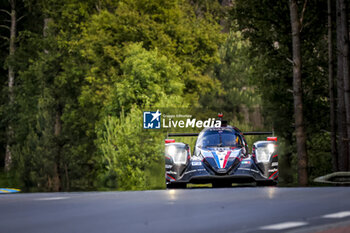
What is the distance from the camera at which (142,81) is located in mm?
54875

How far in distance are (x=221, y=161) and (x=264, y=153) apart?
55.1 inches

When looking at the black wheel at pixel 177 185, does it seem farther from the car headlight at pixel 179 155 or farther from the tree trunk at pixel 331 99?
the tree trunk at pixel 331 99

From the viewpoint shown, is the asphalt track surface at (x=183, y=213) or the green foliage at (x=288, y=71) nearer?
the asphalt track surface at (x=183, y=213)

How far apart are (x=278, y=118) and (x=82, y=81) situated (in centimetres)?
2736

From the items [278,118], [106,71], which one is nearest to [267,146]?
[278,118]

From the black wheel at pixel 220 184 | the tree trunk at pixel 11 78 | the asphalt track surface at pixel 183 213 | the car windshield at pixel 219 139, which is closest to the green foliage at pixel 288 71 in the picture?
the car windshield at pixel 219 139

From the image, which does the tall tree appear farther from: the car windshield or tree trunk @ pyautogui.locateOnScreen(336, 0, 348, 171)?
the car windshield

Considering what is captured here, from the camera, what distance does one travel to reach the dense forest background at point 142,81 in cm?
4381

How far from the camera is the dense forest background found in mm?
43812

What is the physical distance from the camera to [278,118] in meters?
44.9

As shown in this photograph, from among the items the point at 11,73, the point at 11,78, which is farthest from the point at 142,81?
the point at 11,78

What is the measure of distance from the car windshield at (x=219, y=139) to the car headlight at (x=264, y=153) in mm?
546

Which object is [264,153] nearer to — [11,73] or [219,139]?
[219,139]

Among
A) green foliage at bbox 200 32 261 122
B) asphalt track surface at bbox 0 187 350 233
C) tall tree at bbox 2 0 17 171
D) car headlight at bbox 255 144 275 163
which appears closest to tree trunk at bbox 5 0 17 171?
tall tree at bbox 2 0 17 171
